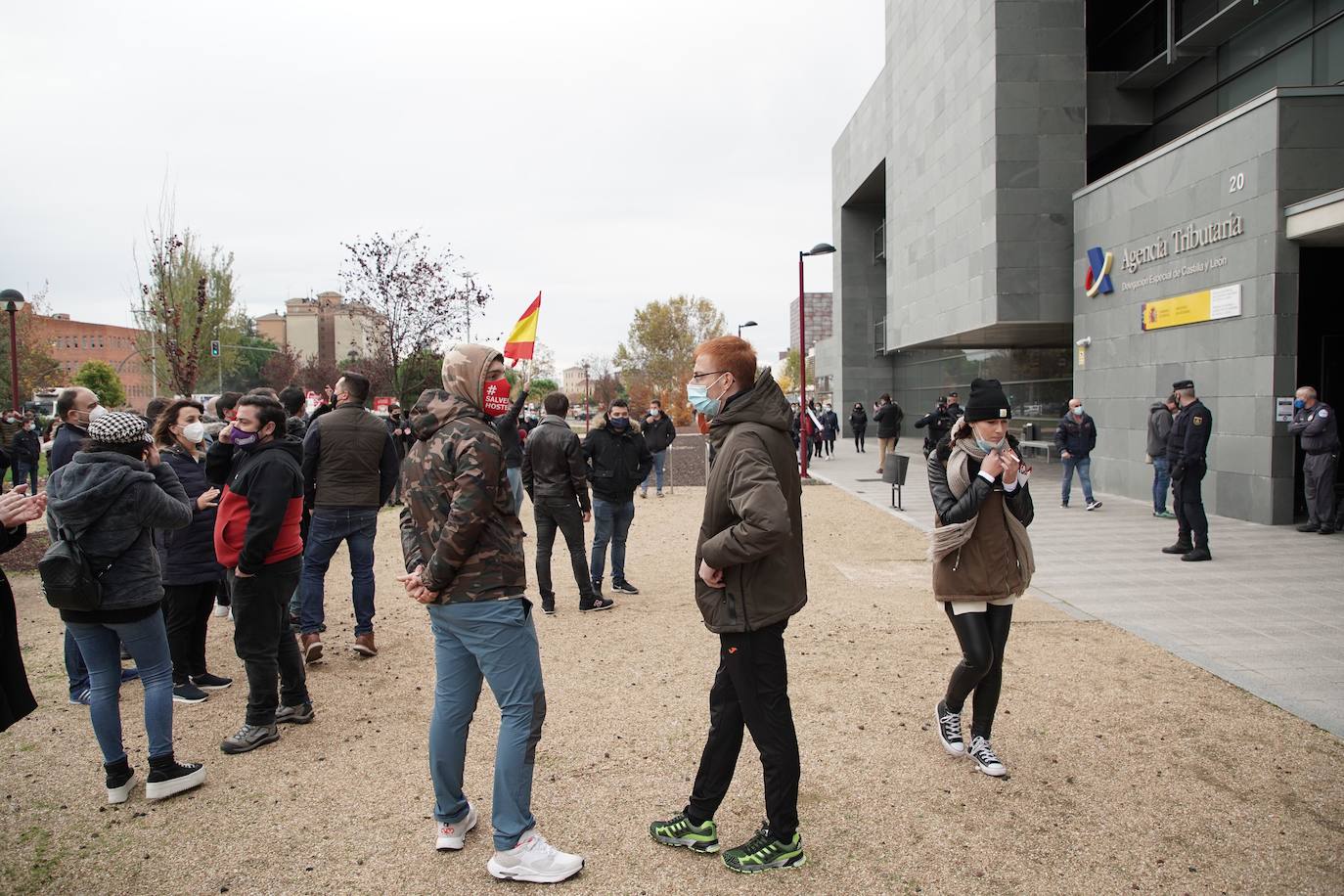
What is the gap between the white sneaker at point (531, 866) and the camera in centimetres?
328

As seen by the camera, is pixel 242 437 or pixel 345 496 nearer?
pixel 242 437

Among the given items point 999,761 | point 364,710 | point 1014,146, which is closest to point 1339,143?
point 1014,146

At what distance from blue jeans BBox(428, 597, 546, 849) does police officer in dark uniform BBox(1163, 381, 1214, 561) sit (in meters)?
8.53

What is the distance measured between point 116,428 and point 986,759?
4528 millimetres

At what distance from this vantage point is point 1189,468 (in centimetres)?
938

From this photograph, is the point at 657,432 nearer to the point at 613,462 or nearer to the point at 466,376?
the point at 613,462

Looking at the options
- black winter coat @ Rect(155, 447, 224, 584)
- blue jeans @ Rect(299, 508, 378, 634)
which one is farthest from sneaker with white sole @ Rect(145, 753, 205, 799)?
blue jeans @ Rect(299, 508, 378, 634)

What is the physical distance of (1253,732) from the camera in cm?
465

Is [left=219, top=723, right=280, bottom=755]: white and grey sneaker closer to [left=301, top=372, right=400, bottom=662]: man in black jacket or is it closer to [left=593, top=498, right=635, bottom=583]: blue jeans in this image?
[left=301, top=372, right=400, bottom=662]: man in black jacket

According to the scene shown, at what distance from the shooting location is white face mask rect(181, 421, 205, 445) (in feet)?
18.8

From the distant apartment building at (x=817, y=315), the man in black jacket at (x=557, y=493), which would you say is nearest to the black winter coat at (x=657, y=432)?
the man in black jacket at (x=557, y=493)

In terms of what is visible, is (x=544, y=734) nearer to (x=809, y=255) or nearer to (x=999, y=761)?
(x=999, y=761)

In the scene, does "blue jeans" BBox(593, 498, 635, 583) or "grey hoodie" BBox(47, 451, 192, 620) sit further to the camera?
"blue jeans" BBox(593, 498, 635, 583)

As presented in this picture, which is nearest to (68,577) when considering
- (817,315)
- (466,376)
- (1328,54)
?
(466,376)
